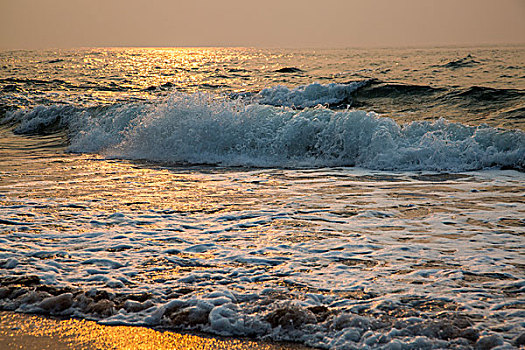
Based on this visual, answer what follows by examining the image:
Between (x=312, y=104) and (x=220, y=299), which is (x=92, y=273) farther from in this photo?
(x=312, y=104)

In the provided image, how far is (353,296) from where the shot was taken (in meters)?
3.24

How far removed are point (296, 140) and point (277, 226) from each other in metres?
5.06

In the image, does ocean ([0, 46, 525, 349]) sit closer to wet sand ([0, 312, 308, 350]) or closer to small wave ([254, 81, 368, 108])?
wet sand ([0, 312, 308, 350])

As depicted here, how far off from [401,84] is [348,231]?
13299 mm

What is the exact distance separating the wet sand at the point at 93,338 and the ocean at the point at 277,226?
9 centimetres

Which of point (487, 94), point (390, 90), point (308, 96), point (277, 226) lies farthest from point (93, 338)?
point (390, 90)

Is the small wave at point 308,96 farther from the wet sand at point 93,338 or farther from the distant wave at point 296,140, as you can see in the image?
the wet sand at point 93,338

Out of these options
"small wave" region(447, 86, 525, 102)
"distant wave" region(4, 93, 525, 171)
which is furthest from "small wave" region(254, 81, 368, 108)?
"distant wave" region(4, 93, 525, 171)

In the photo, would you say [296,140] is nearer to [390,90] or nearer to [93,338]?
[93,338]

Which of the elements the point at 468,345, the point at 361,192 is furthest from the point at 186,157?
the point at 468,345

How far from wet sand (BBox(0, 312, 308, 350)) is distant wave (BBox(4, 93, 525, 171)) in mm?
5824

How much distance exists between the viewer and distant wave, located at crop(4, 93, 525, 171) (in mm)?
8164

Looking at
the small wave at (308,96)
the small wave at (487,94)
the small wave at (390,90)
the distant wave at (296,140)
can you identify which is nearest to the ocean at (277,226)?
the distant wave at (296,140)

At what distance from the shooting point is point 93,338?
9.29 ft
